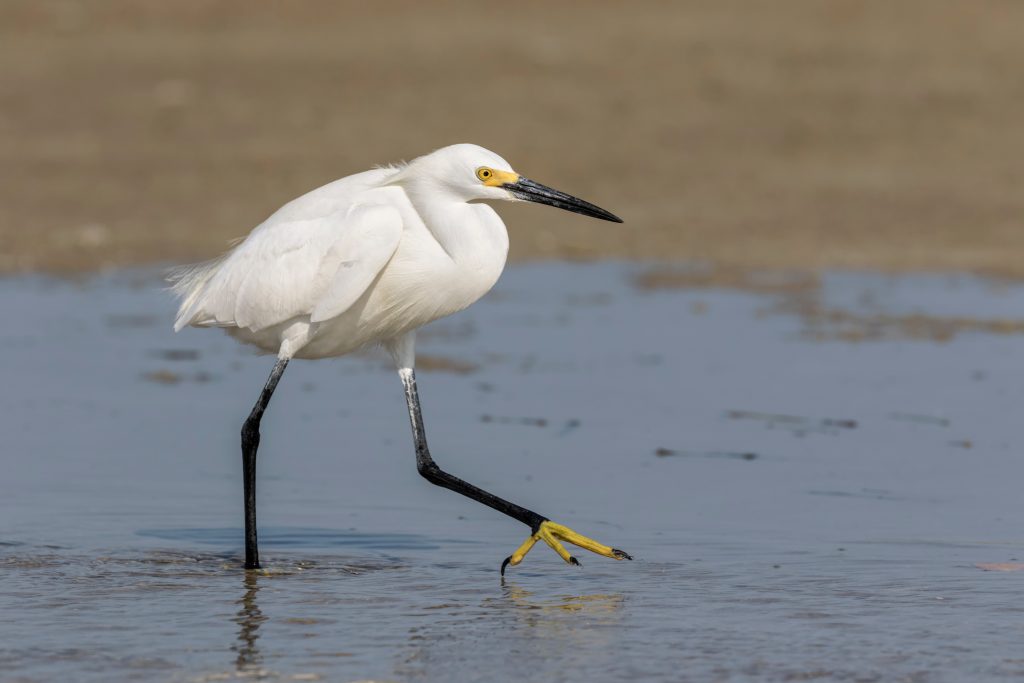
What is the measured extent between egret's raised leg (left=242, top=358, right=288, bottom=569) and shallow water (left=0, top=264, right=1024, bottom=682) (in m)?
0.11

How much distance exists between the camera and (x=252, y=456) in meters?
6.79

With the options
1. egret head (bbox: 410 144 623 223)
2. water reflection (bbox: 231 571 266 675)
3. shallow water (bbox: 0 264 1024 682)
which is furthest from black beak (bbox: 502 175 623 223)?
water reflection (bbox: 231 571 266 675)

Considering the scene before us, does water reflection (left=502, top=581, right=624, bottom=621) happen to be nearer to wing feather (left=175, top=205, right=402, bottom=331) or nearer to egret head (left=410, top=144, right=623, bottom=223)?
wing feather (left=175, top=205, right=402, bottom=331)

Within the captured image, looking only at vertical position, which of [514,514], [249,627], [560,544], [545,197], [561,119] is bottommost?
[249,627]

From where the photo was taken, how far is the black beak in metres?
6.32

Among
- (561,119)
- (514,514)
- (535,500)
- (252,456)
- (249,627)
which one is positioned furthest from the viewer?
(561,119)

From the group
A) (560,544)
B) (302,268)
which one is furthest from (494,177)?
(560,544)

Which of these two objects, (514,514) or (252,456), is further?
(252,456)

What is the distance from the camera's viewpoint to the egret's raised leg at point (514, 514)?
6.35 metres

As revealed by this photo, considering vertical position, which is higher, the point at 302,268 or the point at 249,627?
the point at 302,268

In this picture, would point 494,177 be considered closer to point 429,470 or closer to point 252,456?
point 429,470

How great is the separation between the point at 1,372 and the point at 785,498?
178 inches

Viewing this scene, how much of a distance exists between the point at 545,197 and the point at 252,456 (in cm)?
146

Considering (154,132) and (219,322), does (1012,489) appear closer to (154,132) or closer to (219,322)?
(219,322)
